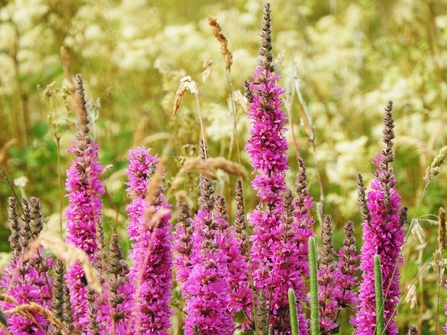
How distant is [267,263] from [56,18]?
4.29 m

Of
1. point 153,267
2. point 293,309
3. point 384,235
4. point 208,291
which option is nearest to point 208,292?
point 208,291

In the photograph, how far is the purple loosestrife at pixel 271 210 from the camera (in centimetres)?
232

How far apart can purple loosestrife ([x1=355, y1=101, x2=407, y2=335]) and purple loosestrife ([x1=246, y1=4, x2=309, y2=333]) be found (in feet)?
0.75

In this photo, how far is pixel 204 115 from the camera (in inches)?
240

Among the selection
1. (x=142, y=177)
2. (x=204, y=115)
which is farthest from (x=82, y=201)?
(x=204, y=115)

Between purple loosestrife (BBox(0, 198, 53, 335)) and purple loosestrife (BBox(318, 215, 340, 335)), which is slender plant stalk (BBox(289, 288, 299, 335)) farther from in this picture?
purple loosestrife (BBox(0, 198, 53, 335))

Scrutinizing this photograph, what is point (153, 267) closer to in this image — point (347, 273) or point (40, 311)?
point (40, 311)

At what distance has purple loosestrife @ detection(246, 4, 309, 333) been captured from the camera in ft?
7.61

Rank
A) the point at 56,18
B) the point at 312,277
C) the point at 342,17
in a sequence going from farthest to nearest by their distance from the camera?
the point at 342,17 < the point at 56,18 < the point at 312,277

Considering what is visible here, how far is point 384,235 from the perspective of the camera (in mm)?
2295

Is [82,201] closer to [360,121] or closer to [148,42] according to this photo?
[148,42]

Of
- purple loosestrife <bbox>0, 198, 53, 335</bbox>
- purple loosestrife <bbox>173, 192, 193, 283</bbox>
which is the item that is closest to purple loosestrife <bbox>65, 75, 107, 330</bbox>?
purple loosestrife <bbox>0, 198, 53, 335</bbox>

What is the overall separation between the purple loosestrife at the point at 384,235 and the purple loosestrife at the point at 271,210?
0.75 feet

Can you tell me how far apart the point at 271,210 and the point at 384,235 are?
0.41 metres
